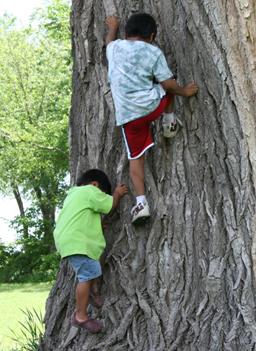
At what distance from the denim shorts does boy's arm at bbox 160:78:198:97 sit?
5.27ft

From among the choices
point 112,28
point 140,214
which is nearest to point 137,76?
point 112,28

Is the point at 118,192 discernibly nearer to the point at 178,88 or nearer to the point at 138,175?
the point at 138,175

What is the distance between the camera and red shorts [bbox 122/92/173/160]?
4258 mm

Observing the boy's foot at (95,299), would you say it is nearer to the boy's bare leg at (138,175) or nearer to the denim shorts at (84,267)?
the denim shorts at (84,267)

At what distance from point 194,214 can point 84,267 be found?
106 cm

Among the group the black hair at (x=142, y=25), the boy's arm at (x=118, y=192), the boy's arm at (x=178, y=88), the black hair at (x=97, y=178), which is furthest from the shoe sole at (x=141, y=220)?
the black hair at (x=142, y=25)

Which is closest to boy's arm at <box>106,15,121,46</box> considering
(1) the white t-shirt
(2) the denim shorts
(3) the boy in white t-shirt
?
(3) the boy in white t-shirt

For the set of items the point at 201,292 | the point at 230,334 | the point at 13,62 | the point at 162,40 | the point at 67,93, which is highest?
the point at 13,62

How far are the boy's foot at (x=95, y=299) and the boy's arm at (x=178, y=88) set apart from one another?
192 cm

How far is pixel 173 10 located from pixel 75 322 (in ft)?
9.37

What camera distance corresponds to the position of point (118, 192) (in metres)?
4.55

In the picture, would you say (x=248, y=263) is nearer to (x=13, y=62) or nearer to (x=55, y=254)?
(x=55, y=254)

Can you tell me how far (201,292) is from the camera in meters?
4.13

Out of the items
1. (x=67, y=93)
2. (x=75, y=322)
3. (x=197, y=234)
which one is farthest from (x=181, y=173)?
(x=67, y=93)
